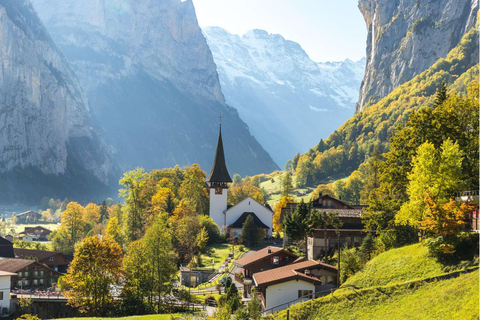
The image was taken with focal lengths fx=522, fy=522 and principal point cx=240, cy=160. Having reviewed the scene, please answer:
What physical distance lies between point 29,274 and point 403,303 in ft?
217

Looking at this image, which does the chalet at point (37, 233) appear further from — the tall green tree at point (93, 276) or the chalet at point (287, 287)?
the chalet at point (287, 287)

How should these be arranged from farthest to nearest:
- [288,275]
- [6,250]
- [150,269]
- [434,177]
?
[6,250], [150,269], [288,275], [434,177]

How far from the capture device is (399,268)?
39.9 metres

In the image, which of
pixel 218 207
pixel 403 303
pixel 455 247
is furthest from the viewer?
pixel 218 207

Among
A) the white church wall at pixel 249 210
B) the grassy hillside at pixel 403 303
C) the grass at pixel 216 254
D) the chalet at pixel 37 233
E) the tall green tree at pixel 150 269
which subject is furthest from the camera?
the chalet at pixel 37 233

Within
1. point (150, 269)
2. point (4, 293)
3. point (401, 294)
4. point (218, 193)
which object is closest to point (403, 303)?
point (401, 294)

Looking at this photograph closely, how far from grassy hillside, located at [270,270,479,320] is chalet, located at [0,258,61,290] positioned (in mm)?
54487

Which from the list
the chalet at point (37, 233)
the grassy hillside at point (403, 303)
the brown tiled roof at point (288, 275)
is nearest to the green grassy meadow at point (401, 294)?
the grassy hillside at point (403, 303)

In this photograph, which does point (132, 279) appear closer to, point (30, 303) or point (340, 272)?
point (30, 303)

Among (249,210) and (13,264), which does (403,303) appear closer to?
(13,264)

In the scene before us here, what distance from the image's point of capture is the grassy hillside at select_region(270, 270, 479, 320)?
2820 cm

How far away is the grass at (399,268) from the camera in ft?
122

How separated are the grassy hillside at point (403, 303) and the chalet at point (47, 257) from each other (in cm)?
6649

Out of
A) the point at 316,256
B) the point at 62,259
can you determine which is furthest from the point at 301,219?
the point at 62,259
